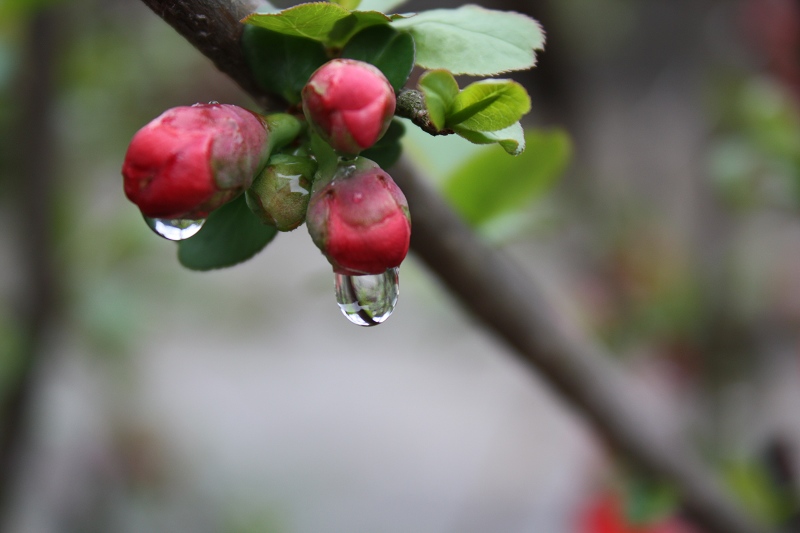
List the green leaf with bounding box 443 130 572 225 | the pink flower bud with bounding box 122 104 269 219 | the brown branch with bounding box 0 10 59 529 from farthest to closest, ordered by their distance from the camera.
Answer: the brown branch with bounding box 0 10 59 529 → the green leaf with bounding box 443 130 572 225 → the pink flower bud with bounding box 122 104 269 219

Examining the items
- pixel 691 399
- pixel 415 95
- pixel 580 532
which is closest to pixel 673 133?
pixel 691 399

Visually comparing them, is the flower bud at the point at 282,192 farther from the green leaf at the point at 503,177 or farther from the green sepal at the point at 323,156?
the green leaf at the point at 503,177

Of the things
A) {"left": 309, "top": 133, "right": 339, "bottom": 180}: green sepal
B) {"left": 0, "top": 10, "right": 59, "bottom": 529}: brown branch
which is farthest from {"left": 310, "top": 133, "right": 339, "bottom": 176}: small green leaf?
{"left": 0, "top": 10, "right": 59, "bottom": 529}: brown branch

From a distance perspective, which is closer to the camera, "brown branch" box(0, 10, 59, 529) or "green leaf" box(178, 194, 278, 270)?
"green leaf" box(178, 194, 278, 270)

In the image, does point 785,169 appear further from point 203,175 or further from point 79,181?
point 79,181

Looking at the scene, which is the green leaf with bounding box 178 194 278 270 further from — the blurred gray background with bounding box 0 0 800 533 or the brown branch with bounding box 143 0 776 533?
the blurred gray background with bounding box 0 0 800 533

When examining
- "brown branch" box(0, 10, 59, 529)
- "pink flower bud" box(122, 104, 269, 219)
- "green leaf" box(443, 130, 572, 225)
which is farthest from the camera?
"brown branch" box(0, 10, 59, 529)
